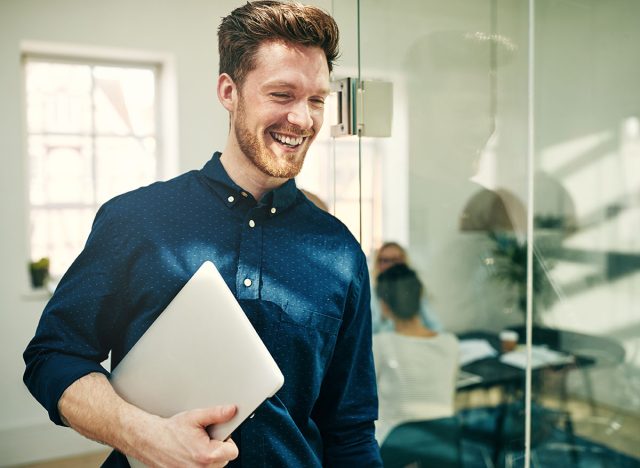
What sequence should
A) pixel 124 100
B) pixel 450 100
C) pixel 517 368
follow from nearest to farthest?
pixel 450 100 → pixel 517 368 → pixel 124 100

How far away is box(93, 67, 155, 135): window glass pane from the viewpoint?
3615 millimetres

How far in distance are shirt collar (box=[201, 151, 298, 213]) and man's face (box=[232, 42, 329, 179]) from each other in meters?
0.05

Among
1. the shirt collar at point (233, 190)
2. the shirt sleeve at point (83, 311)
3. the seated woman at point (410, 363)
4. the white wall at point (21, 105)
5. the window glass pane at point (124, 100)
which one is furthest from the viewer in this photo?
the window glass pane at point (124, 100)

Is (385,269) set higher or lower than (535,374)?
higher

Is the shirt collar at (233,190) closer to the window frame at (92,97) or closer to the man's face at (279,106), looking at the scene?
the man's face at (279,106)

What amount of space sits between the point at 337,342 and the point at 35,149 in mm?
2999

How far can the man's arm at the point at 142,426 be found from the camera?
30.7 inches

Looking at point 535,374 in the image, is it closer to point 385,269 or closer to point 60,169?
point 385,269

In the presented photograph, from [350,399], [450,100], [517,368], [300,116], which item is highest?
[450,100]

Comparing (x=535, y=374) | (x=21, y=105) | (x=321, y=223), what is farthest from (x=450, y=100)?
(x=21, y=105)

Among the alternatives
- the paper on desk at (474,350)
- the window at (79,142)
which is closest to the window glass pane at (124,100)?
the window at (79,142)

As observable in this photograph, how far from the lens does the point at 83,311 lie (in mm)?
897

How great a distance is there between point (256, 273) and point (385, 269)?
65 centimetres

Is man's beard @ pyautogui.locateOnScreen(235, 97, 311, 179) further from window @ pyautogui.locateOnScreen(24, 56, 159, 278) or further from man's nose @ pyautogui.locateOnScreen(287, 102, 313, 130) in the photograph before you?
window @ pyautogui.locateOnScreen(24, 56, 159, 278)
